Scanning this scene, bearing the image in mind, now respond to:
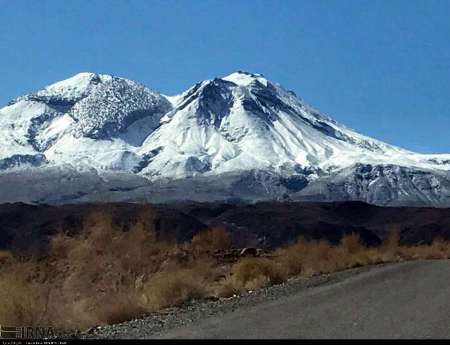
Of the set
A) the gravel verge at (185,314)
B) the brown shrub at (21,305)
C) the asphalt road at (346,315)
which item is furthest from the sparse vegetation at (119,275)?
the asphalt road at (346,315)

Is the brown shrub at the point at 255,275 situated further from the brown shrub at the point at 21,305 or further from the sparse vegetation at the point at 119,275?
the brown shrub at the point at 21,305

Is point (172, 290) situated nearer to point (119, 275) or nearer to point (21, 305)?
point (21, 305)

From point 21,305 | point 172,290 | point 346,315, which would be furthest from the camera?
point 172,290

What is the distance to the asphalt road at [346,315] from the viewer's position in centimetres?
1369

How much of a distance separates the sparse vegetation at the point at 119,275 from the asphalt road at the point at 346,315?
2.77 meters

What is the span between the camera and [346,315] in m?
15.9

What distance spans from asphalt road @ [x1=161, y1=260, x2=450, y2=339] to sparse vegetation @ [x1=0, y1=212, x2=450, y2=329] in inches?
109

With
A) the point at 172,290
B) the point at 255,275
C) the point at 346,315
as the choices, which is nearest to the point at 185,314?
the point at 172,290

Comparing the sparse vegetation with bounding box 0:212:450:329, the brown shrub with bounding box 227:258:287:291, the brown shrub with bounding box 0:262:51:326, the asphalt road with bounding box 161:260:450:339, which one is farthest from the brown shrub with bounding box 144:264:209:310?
the brown shrub with bounding box 0:262:51:326

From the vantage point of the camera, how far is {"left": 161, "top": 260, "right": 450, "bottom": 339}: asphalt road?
13.7 meters

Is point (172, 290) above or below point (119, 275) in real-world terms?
above

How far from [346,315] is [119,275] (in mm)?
12997
